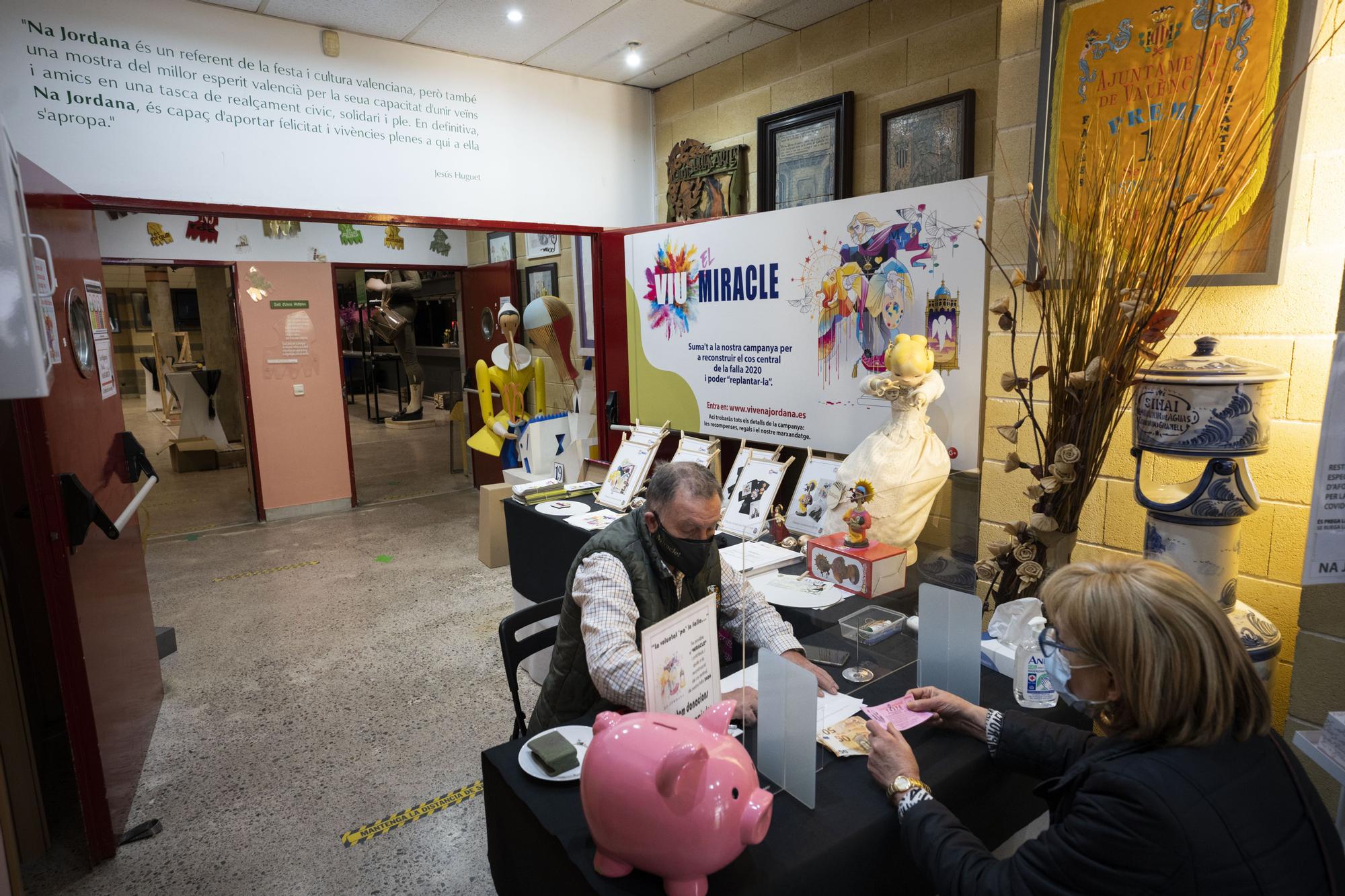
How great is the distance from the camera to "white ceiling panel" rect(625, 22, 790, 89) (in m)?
3.84

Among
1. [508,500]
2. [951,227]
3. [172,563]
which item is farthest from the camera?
[172,563]

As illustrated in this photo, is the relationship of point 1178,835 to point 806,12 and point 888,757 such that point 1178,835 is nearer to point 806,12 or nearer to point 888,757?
point 888,757

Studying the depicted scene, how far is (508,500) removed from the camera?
149 inches

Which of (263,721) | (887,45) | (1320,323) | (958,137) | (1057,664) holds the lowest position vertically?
(263,721)

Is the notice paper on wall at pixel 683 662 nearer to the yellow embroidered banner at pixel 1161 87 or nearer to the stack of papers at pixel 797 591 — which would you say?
the stack of papers at pixel 797 591

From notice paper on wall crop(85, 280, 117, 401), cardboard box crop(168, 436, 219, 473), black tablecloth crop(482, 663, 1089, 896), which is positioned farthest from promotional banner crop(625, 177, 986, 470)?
cardboard box crop(168, 436, 219, 473)

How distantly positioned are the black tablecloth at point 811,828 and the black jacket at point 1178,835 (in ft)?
0.53

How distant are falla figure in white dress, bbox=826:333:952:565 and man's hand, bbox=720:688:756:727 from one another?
1233mm

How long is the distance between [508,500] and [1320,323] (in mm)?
3162

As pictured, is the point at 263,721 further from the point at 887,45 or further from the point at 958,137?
the point at 887,45

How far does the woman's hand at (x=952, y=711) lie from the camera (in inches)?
58.4

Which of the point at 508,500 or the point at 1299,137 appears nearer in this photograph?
the point at 1299,137

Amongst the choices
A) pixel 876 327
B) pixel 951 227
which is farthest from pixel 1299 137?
pixel 876 327

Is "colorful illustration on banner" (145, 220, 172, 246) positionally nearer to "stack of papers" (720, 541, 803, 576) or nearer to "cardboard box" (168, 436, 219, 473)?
"cardboard box" (168, 436, 219, 473)
